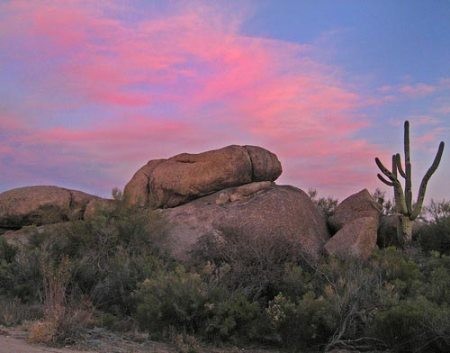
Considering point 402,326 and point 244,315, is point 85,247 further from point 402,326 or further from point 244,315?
point 402,326

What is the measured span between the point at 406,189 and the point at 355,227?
2729 mm

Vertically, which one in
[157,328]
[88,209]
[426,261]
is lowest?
[157,328]

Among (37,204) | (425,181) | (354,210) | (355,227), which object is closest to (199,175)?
(354,210)

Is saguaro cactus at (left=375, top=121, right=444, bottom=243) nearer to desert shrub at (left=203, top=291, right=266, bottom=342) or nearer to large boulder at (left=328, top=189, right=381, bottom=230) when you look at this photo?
large boulder at (left=328, top=189, right=381, bottom=230)

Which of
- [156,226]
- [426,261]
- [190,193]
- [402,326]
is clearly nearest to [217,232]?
[156,226]

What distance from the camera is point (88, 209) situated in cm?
2191

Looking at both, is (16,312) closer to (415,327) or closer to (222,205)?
(415,327)

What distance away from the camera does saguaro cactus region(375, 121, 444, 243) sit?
1945 cm

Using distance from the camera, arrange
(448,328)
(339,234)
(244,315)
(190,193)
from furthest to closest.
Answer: (190,193), (339,234), (244,315), (448,328)

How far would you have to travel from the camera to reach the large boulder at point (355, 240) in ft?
56.6

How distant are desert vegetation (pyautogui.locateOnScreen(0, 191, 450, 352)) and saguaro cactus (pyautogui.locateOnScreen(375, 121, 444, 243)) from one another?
3.83 ft

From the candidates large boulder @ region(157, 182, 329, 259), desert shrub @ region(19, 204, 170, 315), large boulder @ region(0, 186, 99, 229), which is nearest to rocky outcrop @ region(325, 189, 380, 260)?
large boulder @ region(157, 182, 329, 259)

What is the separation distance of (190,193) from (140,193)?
219 centimetres

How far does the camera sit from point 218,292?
12.3 m
